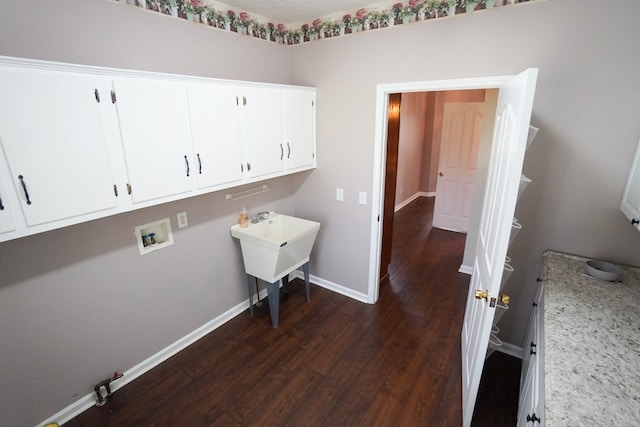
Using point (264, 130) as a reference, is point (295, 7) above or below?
above

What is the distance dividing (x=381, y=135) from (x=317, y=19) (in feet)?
3.87

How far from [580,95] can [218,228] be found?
2680mm

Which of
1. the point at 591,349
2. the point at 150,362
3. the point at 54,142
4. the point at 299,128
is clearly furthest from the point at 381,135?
the point at 150,362

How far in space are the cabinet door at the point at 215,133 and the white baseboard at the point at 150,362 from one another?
1.32 m

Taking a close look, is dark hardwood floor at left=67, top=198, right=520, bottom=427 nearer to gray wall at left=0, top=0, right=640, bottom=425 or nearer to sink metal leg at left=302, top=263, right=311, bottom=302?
sink metal leg at left=302, top=263, right=311, bottom=302

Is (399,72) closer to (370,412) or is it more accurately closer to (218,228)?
(218,228)

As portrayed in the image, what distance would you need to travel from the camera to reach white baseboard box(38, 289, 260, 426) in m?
1.88

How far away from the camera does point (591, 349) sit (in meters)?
1.22

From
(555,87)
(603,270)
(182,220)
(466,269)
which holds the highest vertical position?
(555,87)

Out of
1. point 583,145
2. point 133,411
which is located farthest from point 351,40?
point 133,411

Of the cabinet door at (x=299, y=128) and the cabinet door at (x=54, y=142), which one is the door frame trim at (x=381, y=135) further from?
the cabinet door at (x=54, y=142)

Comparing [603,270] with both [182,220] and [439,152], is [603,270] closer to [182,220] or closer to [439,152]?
[182,220]

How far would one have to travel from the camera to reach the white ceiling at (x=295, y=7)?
2295 mm

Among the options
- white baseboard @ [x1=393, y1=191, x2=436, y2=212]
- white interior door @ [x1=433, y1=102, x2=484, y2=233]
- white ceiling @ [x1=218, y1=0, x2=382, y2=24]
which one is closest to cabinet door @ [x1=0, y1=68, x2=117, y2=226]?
white ceiling @ [x1=218, y1=0, x2=382, y2=24]
